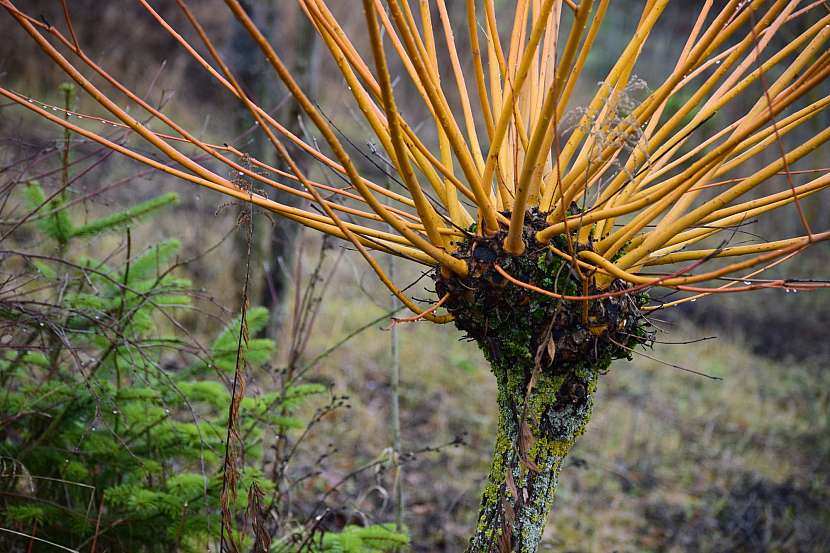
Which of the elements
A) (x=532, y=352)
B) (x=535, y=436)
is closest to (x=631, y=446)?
(x=535, y=436)

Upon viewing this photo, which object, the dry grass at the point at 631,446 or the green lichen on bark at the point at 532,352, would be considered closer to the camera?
the green lichen on bark at the point at 532,352

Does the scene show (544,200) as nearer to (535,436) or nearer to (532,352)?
(532,352)

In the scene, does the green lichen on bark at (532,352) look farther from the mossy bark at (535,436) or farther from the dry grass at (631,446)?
the dry grass at (631,446)

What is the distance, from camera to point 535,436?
5.16 feet

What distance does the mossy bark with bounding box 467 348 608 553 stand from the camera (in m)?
1.58

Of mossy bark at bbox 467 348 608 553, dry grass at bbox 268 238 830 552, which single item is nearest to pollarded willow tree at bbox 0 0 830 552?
mossy bark at bbox 467 348 608 553

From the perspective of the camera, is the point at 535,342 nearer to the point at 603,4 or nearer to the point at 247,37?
the point at 603,4

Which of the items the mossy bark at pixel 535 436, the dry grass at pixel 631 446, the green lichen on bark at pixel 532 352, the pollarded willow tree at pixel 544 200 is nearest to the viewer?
the pollarded willow tree at pixel 544 200

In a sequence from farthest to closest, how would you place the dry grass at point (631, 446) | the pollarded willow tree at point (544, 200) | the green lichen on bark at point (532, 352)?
the dry grass at point (631, 446)
the green lichen on bark at point (532, 352)
the pollarded willow tree at point (544, 200)

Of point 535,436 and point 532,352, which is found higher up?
point 532,352

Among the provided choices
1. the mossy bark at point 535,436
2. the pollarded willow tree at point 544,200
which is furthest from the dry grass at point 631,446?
the pollarded willow tree at point 544,200

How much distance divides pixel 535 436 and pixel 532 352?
213 mm

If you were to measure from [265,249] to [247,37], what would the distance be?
56.9 inches

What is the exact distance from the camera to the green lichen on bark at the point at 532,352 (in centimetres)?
146
